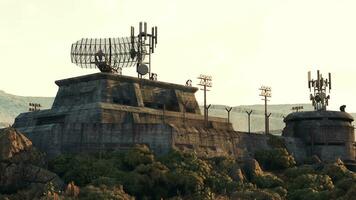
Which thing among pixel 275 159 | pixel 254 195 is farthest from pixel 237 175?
pixel 275 159

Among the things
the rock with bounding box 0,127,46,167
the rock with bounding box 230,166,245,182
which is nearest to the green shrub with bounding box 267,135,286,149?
the rock with bounding box 230,166,245,182

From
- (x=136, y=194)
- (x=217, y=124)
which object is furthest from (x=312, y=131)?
(x=136, y=194)

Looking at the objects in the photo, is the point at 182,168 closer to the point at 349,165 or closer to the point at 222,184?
the point at 222,184

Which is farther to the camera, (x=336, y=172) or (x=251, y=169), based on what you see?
(x=336, y=172)

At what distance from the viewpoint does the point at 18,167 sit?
81188 mm

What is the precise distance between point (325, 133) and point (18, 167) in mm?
53687

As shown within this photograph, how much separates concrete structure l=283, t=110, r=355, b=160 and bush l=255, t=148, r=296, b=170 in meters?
11.5

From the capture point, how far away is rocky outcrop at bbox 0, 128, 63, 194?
263ft

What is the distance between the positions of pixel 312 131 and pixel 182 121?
2404cm

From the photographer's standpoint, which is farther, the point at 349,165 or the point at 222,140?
the point at 349,165

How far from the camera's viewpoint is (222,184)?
281 ft

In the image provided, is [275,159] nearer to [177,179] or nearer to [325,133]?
[325,133]

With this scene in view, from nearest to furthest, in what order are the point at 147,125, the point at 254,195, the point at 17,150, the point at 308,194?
the point at 254,195 < the point at 17,150 < the point at 308,194 < the point at 147,125

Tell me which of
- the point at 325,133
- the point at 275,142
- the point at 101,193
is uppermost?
the point at 325,133
